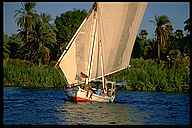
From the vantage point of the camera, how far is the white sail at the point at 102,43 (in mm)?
20562

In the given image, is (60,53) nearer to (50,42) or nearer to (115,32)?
(50,42)

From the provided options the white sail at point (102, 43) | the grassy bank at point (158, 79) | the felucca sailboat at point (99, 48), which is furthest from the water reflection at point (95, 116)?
the grassy bank at point (158, 79)

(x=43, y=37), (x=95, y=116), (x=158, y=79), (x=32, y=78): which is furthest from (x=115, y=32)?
(x=43, y=37)

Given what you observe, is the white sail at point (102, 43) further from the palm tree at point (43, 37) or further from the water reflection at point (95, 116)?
the palm tree at point (43, 37)

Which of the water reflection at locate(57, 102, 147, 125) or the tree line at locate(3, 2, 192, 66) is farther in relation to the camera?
the tree line at locate(3, 2, 192, 66)

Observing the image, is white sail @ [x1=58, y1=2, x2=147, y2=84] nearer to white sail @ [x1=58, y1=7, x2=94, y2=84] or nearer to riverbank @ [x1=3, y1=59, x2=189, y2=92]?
white sail @ [x1=58, y1=7, x2=94, y2=84]

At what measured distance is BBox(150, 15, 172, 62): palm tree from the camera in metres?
38.6

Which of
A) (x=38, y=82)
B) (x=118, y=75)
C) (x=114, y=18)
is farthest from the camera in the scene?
(x=118, y=75)

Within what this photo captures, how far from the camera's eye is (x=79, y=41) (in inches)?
833

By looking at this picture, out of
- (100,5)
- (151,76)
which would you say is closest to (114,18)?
(100,5)

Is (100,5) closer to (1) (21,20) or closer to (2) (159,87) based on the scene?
(2) (159,87)

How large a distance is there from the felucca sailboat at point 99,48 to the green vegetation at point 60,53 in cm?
306

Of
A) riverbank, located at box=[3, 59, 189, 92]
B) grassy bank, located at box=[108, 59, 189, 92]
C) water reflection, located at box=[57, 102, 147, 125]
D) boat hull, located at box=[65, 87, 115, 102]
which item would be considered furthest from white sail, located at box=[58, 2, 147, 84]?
grassy bank, located at box=[108, 59, 189, 92]

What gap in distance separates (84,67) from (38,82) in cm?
821
